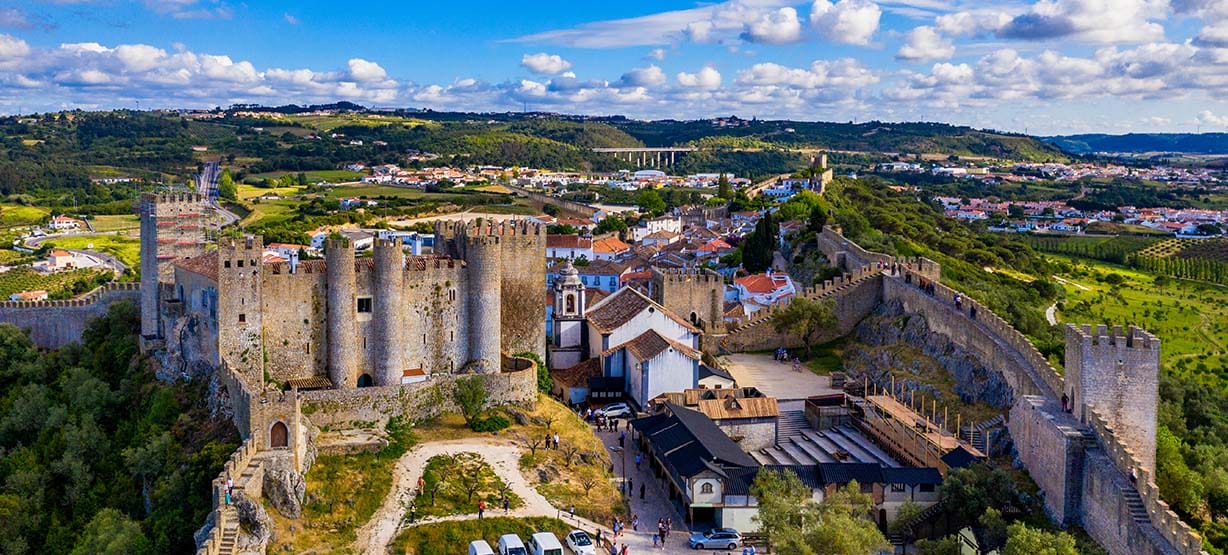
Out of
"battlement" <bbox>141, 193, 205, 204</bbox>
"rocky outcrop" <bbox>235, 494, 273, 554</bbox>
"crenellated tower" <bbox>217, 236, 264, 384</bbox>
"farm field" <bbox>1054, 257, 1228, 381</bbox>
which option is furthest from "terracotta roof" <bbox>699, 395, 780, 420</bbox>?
"farm field" <bbox>1054, 257, 1228, 381</bbox>

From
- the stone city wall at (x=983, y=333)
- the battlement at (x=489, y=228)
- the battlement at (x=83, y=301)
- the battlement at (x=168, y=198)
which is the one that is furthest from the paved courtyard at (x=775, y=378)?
the battlement at (x=83, y=301)

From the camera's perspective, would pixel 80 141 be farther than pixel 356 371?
Yes

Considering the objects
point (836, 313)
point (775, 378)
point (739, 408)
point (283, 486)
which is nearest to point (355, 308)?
point (283, 486)

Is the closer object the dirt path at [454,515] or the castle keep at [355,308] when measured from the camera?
the dirt path at [454,515]

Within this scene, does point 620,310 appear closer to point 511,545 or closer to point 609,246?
point 511,545

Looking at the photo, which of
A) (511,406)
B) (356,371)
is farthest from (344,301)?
(511,406)

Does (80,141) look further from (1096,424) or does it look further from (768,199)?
(1096,424)

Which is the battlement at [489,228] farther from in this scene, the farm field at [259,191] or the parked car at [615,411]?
the farm field at [259,191]
